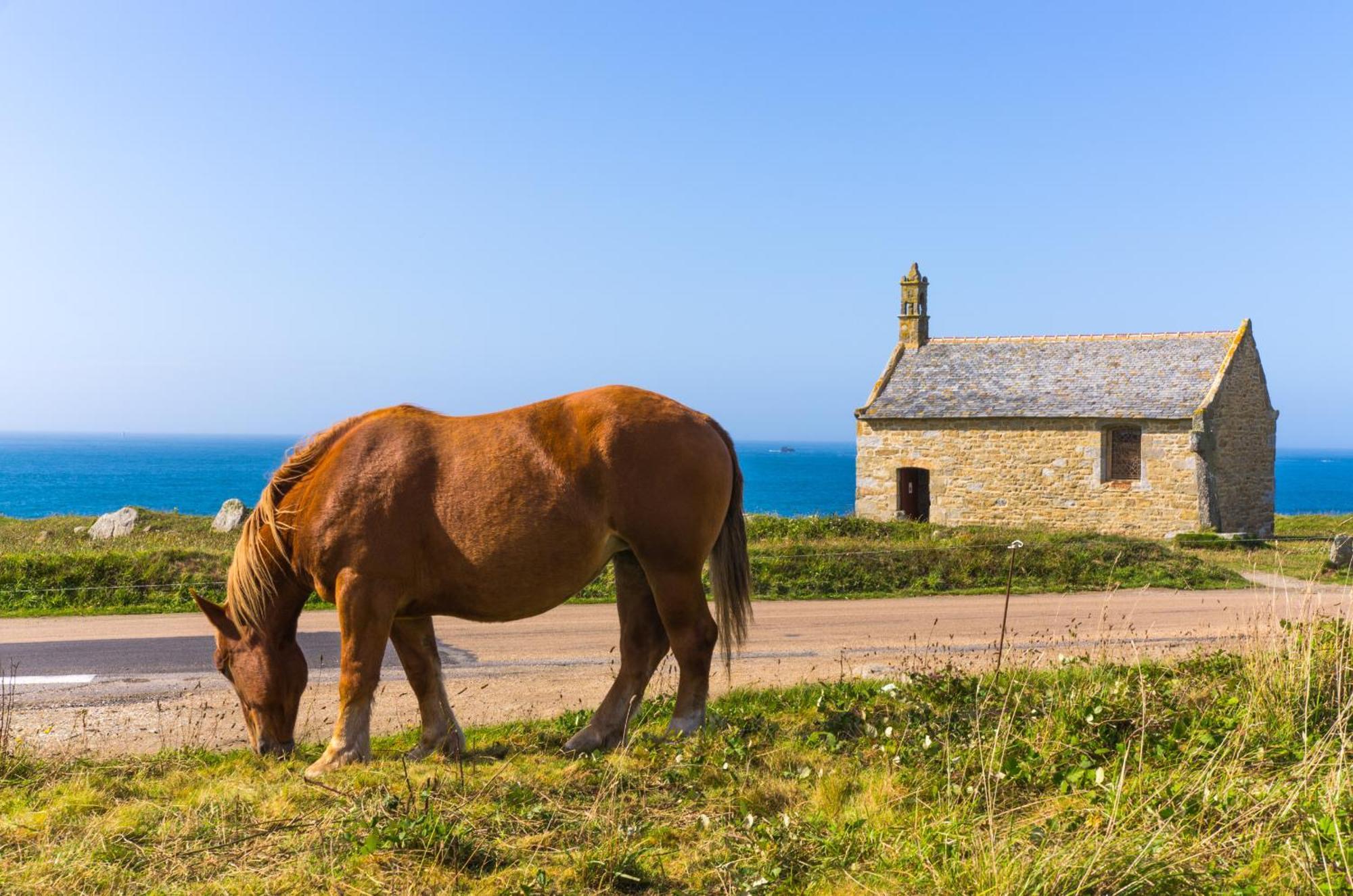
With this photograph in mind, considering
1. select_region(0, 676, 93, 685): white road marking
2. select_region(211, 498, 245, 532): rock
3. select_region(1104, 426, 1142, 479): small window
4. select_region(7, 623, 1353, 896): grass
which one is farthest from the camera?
select_region(1104, 426, 1142, 479): small window

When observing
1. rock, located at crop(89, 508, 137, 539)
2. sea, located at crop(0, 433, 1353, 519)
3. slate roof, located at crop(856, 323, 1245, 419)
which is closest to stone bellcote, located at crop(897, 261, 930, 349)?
slate roof, located at crop(856, 323, 1245, 419)

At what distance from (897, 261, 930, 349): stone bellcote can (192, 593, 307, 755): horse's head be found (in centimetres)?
2811

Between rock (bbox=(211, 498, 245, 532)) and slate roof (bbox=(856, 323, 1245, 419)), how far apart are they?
1637 centimetres

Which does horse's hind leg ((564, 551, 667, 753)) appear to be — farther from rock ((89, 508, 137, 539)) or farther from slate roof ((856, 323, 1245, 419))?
slate roof ((856, 323, 1245, 419))

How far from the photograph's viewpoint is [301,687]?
20.0 feet

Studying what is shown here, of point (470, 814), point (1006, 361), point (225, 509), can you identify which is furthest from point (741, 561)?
point (1006, 361)

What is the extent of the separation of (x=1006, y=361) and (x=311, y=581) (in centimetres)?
2714

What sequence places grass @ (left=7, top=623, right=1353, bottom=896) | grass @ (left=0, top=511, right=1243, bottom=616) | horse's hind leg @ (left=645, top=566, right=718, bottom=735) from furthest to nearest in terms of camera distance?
grass @ (left=0, top=511, right=1243, bottom=616) → horse's hind leg @ (left=645, top=566, right=718, bottom=735) → grass @ (left=7, top=623, right=1353, bottom=896)

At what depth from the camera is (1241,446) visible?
27484mm

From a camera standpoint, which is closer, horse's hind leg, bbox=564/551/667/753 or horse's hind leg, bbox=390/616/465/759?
horse's hind leg, bbox=390/616/465/759

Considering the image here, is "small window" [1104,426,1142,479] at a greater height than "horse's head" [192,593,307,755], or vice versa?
"small window" [1104,426,1142,479]

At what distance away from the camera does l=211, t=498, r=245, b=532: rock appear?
72.3 feet

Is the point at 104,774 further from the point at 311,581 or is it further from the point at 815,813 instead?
the point at 815,813

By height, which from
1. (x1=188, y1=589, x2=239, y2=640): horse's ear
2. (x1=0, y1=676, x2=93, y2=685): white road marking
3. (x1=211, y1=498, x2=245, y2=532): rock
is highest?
(x1=188, y1=589, x2=239, y2=640): horse's ear
